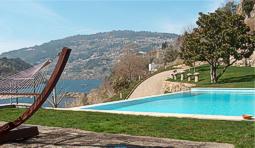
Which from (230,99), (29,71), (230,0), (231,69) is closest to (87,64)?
(230,0)

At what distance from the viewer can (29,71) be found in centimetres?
765

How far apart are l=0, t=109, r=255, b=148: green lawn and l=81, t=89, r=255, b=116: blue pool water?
4272 mm

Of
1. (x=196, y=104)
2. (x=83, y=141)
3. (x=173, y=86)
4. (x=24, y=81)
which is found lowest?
(x=196, y=104)

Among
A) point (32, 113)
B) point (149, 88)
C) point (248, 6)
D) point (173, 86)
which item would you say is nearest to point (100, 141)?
point (32, 113)

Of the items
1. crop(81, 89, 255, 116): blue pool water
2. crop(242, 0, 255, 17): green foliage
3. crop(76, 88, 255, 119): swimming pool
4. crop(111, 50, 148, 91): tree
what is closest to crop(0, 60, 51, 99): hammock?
crop(76, 88, 255, 119): swimming pool

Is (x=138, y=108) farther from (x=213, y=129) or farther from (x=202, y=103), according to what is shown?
(x=213, y=129)

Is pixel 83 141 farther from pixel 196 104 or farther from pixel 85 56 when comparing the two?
pixel 85 56

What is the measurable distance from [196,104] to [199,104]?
13cm

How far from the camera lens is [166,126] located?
7797 mm

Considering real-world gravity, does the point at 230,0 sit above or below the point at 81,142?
above

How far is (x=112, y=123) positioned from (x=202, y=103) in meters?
9.37

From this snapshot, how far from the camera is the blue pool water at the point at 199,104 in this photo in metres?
14.3

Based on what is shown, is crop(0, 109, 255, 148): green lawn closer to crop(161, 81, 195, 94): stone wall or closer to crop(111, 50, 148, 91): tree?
crop(161, 81, 195, 94): stone wall

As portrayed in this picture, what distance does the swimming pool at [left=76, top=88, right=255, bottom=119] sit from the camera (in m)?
14.1
